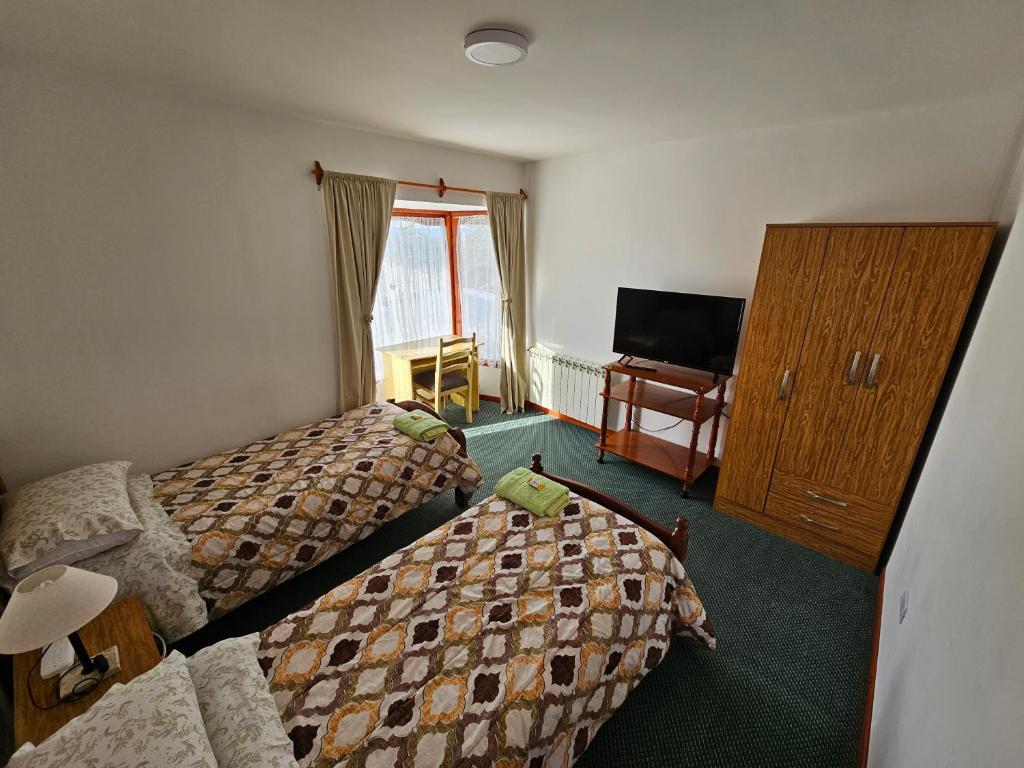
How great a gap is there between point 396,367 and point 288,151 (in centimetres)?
196

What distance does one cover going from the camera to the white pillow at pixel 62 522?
1593mm

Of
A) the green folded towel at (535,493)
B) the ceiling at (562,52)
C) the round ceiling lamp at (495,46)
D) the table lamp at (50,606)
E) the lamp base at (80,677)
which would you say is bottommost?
the lamp base at (80,677)

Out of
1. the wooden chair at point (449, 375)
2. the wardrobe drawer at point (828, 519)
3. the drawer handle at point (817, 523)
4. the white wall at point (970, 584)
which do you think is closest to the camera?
the white wall at point (970, 584)

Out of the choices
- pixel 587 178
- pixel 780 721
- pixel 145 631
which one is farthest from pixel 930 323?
pixel 145 631

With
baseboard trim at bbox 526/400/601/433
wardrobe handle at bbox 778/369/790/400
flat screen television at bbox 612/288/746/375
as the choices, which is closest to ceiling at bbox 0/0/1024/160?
flat screen television at bbox 612/288/746/375

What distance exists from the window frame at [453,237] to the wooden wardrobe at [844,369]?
8.62 ft

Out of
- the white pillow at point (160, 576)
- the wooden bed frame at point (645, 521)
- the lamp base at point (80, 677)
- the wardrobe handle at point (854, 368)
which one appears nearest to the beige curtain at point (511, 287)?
the wooden bed frame at point (645, 521)

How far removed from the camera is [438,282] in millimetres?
4547

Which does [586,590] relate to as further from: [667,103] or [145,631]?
[667,103]

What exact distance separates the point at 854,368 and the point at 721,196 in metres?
1.47

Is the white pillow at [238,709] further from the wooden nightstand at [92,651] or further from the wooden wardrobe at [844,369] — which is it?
A: the wooden wardrobe at [844,369]

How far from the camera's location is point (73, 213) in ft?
6.71

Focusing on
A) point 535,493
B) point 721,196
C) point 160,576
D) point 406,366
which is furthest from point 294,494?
point 721,196

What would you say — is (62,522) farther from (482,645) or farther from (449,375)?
(449,375)
